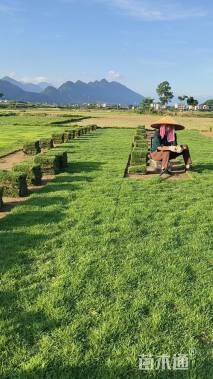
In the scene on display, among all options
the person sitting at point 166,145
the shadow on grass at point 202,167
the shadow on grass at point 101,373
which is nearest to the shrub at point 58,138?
the shadow on grass at point 202,167

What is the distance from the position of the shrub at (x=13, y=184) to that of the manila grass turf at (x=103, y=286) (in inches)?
49.6

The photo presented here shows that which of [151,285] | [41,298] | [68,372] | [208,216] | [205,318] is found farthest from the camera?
[208,216]

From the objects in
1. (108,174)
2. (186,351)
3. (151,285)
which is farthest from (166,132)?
(186,351)

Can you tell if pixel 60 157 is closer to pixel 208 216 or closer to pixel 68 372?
pixel 208 216

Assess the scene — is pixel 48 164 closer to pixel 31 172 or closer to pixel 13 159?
pixel 31 172

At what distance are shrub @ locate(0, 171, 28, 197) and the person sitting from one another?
5299 mm

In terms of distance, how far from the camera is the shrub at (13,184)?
11703mm

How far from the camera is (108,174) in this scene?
50.9ft

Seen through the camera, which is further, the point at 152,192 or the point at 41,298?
the point at 152,192

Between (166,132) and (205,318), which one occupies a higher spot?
(166,132)

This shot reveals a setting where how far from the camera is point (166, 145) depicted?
15.7 metres

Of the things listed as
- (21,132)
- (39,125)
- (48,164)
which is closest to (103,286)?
(48,164)

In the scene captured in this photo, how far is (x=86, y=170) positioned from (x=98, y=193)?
4372 millimetres

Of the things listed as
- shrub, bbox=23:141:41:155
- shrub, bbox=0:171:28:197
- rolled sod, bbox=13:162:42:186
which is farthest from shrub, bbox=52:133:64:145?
shrub, bbox=0:171:28:197
